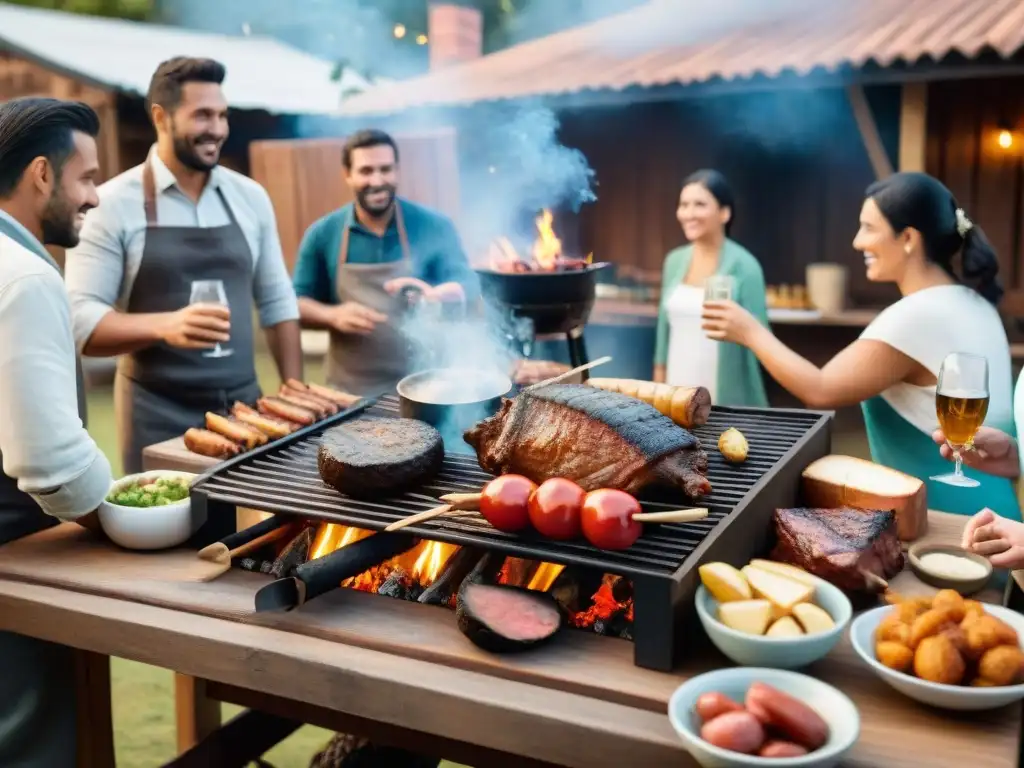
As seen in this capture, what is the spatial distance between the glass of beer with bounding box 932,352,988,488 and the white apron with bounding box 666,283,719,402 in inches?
124

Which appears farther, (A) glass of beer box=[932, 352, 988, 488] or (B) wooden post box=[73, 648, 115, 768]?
(B) wooden post box=[73, 648, 115, 768]

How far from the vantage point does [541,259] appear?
396 centimetres

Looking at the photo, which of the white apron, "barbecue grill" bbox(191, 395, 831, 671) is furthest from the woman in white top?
the white apron

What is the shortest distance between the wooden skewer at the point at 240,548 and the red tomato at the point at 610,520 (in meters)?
1.13

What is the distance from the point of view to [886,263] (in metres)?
3.86

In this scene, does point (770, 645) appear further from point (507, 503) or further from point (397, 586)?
point (397, 586)

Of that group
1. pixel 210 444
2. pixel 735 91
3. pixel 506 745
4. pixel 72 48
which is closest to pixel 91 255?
pixel 210 444

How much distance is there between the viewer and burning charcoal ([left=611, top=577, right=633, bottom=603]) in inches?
104

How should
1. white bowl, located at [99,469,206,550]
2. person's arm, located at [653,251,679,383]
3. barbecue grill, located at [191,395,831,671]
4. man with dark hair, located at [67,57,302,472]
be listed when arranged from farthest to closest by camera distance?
person's arm, located at [653,251,679,383], man with dark hair, located at [67,57,302,472], white bowl, located at [99,469,206,550], barbecue grill, located at [191,395,831,671]

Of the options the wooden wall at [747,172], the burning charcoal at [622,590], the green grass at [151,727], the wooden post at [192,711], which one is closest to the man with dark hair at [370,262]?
the green grass at [151,727]

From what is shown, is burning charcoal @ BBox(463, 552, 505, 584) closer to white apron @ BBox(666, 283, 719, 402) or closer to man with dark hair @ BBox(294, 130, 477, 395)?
man with dark hair @ BBox(294, 130, 477, 395)

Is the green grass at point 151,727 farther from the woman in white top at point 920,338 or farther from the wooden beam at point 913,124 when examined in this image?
the wooden beam at point 913,124

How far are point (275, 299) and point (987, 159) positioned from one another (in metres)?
6.99

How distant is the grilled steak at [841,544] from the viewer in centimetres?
253
